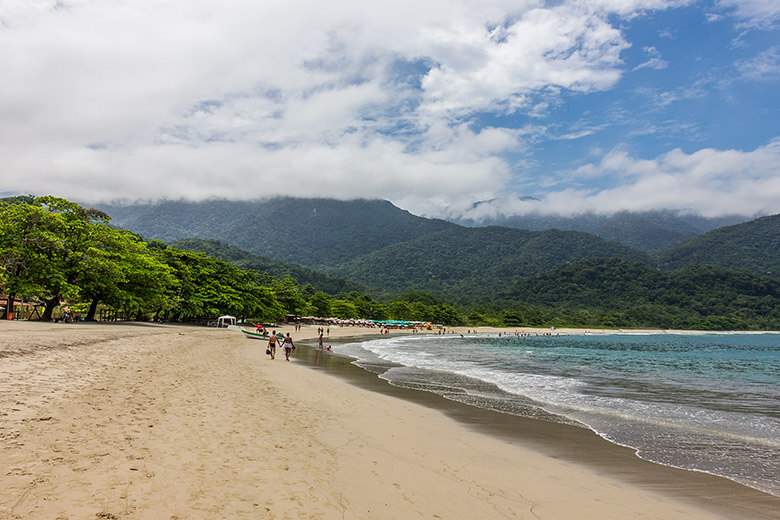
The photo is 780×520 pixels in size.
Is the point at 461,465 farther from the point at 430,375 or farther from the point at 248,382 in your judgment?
the point at 430,375

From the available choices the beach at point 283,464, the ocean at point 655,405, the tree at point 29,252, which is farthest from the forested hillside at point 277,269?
the beach at point 283,464

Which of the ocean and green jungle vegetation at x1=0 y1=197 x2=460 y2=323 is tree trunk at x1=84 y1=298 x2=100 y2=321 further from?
the ocean

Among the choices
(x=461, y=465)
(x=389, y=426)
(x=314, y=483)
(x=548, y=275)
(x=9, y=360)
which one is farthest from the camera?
(x=548, y=275)

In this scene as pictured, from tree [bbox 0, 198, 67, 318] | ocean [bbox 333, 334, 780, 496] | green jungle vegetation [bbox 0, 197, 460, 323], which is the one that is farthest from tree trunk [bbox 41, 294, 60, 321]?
ocean [bbox 333, 334, 780, 496]

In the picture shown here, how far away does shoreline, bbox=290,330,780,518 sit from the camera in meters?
6.62

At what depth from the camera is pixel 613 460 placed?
864 cm

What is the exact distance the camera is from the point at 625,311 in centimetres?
15425

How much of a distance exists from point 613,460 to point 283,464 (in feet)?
22.3

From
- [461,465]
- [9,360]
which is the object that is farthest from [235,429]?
[9,360]

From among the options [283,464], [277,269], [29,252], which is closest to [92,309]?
[29,252]

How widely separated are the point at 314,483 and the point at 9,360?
436 inches

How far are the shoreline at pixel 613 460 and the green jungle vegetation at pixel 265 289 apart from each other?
3492 centimetres

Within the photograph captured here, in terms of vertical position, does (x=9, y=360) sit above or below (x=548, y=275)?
below

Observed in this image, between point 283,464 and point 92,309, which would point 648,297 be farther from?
point 283,464
